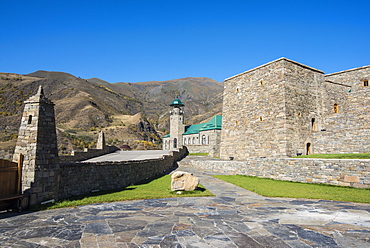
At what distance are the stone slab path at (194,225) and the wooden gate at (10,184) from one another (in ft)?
1.63

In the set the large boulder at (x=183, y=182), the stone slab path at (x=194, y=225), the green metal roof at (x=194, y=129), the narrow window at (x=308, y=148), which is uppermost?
the green metal roof at (x=194, y=129)

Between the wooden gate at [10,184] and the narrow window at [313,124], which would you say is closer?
the wooden gate at [10,184]

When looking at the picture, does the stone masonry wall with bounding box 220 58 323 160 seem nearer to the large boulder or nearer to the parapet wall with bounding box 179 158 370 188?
the parapet wall with bounding box 179 158 370 188

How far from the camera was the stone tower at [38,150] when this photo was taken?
7.99 metres

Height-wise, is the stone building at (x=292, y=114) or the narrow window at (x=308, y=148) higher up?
the stone building at (x=292, y=114)

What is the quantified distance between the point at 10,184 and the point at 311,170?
13.4 metres

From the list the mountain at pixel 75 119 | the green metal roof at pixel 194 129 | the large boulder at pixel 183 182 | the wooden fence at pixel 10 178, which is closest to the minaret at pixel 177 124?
the green metal roof at pixel 194 129

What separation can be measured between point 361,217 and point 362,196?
3389 mm

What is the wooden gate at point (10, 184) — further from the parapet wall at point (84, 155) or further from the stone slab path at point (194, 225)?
the parapet wall at point (84, 155)

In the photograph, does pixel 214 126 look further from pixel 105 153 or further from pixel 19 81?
pixel 19 81

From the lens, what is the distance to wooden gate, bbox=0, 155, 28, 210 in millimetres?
7195

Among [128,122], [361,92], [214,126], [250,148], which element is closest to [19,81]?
[128,122]

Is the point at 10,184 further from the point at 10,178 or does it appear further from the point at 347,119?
the point at 347,119

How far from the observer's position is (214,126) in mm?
46906
